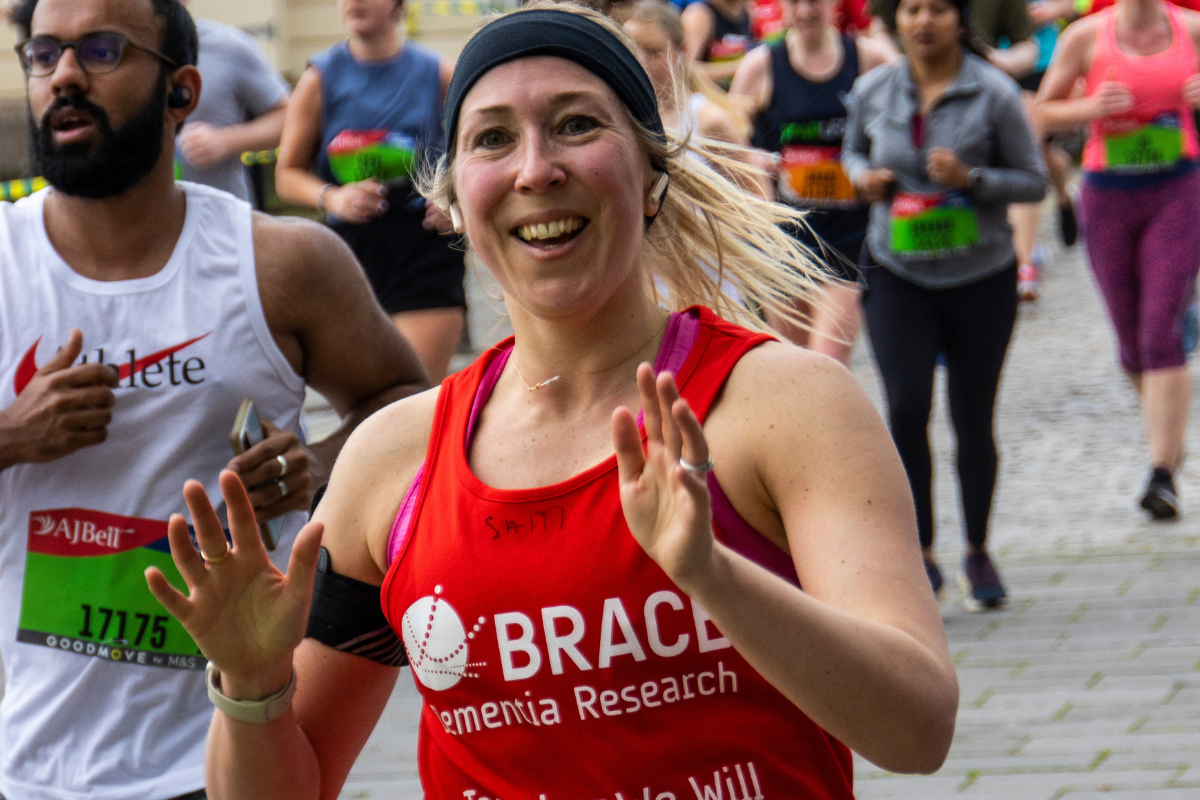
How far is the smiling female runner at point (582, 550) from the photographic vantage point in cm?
177

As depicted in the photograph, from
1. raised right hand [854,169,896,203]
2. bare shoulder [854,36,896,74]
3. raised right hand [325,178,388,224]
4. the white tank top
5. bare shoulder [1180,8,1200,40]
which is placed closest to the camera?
the white tank top

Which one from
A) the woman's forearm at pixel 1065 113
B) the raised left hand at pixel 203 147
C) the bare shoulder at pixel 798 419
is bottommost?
the woman's forearm at pixel 1065 113

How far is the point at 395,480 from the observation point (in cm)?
221

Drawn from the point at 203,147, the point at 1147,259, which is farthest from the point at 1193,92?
the point at 203,147

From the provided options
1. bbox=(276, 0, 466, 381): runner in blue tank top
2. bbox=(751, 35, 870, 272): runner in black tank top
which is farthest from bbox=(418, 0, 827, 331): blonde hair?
bbox=(751, 35, 870, 272): runner in black tank top

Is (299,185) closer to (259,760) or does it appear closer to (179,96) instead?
(179,96)

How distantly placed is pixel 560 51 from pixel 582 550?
650 millimetres

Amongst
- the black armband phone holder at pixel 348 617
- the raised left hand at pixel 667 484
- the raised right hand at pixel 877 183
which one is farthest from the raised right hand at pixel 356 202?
the raised left hand at pixel 667 484

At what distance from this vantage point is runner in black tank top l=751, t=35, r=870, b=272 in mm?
7203

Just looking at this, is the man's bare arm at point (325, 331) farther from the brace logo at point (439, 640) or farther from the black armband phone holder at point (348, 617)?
the brace logo at point (439, 640)

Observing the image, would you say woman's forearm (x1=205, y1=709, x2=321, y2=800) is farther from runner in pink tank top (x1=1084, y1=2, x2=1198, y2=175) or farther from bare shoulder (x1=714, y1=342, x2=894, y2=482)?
runner in pink tank top (x1=1084, y1=2, x2=1198, y2=175)

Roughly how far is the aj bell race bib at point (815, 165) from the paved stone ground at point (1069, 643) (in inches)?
55.0

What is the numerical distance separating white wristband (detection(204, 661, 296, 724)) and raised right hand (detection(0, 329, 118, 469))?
0.79m

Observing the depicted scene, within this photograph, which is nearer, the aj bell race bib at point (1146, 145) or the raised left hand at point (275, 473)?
the raised left hand at point (275, 473)
